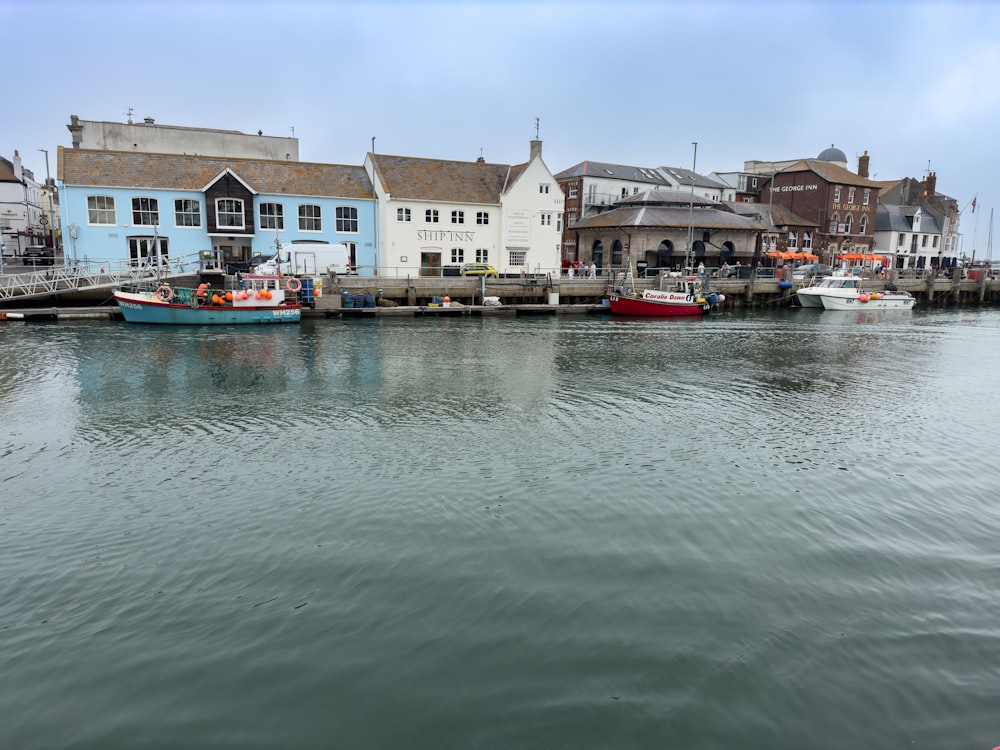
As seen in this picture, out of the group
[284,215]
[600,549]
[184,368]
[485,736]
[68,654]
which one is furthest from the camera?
[284,215]

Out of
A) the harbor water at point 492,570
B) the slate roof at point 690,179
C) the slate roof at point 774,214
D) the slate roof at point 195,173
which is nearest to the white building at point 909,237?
the slate roof at point 774,214

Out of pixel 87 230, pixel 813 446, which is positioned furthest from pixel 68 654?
pixel 87 230

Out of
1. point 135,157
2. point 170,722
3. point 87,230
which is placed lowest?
point 170,722

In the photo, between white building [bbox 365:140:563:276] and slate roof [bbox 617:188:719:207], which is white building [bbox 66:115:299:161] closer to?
white building [bbox 365:140:563:276]

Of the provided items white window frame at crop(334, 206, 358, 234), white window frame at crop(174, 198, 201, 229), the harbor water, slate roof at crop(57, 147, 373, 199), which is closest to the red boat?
white window frame at crop(334, 206, 358, 234)

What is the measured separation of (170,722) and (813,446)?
1527cm

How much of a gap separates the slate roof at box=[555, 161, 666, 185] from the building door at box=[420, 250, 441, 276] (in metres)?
25.8

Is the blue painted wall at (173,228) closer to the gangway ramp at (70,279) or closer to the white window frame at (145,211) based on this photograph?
the white window frame at (145,211)

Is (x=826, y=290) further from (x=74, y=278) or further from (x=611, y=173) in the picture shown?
(x=74, y=278)

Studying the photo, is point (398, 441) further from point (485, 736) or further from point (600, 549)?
point (485, 736)

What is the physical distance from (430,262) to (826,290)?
107 feet

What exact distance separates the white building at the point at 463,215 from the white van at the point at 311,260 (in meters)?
5.27

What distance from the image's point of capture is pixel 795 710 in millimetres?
7664

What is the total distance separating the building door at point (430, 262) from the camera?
52.2 metres
